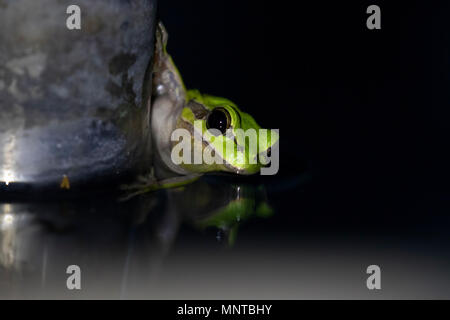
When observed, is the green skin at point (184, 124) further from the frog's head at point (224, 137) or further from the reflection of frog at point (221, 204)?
the reflection of frog at point (221, 204)

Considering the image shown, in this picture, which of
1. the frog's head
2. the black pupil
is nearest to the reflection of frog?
the frog's head

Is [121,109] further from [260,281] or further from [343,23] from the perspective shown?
[343,23]

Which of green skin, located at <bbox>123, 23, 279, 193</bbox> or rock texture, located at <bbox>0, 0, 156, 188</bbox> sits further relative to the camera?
green skin, located at <bbox>123, 23, 279, 193</bbox>


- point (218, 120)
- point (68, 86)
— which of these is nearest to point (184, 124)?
point (218, 120)

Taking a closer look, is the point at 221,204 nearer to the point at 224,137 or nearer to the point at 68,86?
the point at 224,137

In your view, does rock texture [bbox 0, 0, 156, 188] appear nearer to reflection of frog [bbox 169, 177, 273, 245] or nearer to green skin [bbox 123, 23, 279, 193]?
reflection of frog [bbox 169, 177, 273, 245]

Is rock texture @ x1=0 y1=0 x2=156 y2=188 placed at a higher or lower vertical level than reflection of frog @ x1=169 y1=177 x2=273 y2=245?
higher

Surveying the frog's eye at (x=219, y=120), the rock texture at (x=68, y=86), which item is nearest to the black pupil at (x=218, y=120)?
the frog's eye at (x=219, y=120)
